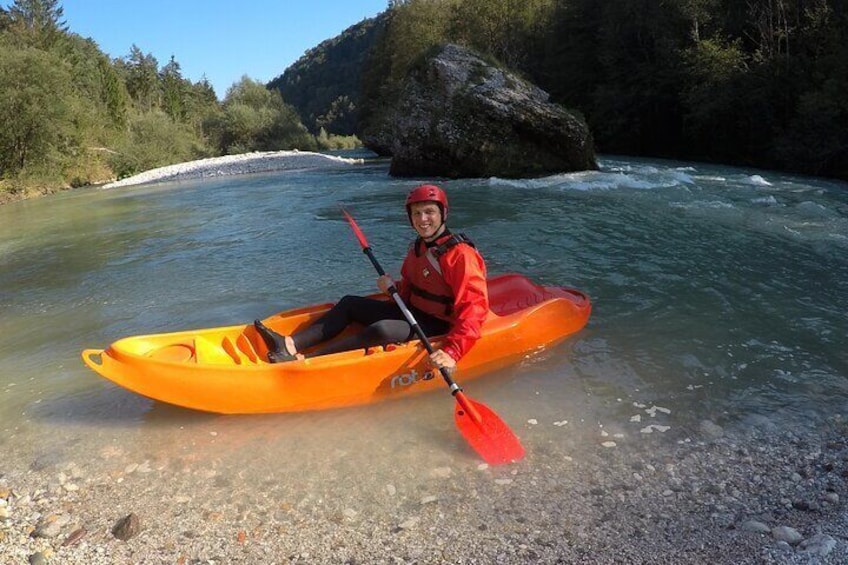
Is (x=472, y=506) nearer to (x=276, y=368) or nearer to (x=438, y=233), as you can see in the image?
(x=276, y=368)

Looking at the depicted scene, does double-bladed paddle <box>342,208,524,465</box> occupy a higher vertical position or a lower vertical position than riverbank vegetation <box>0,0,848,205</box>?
lower

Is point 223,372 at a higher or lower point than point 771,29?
lower

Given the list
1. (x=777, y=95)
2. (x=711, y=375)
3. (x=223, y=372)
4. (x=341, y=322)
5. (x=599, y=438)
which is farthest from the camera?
(x=777, y=95)

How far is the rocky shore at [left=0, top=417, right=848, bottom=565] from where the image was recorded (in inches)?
93.4

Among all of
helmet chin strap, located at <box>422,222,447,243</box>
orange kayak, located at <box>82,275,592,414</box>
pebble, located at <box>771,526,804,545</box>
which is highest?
helmet chin strap, located at <box>422,222,447,243</box>

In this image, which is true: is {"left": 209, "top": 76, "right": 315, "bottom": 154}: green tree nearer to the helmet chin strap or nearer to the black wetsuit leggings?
the black wetsuit leggings

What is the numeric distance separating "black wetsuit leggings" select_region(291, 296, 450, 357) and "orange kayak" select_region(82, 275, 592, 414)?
0.61ft

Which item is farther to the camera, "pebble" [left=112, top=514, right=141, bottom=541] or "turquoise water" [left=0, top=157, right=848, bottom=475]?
"turquoise water" [left=0, top=157, right=848, bottom=475]

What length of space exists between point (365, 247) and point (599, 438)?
99.4 inches

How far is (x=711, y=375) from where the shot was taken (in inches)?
150

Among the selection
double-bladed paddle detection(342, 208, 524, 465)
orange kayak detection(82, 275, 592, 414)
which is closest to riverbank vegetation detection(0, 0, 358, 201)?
orange kayak detection(82, 275, 592, 414)

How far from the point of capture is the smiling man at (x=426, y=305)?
3725 mm

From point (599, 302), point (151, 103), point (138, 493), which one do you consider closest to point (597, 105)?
point (599, 302)

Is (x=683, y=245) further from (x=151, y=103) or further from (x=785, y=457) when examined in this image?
(x=151, y=103)
